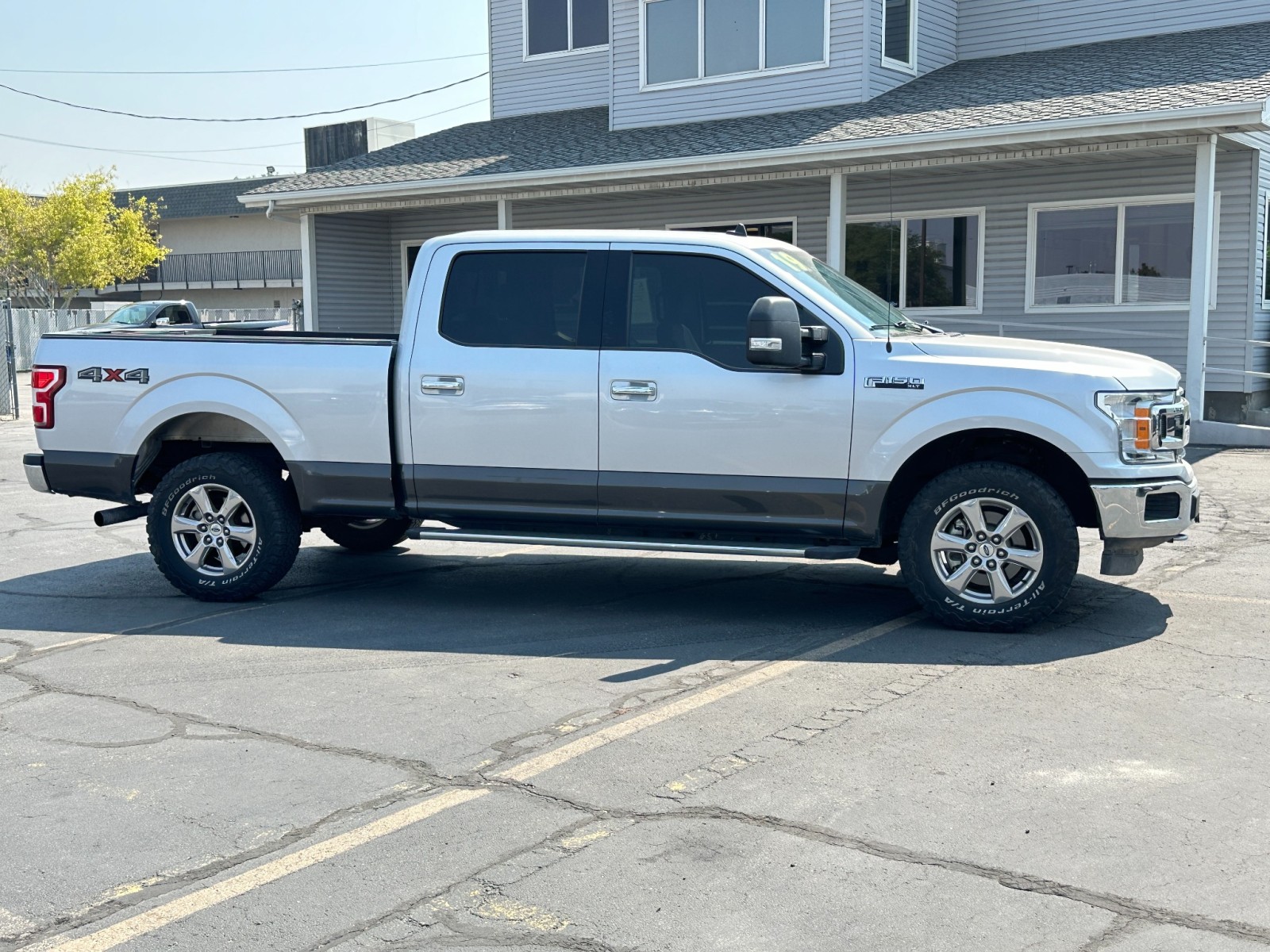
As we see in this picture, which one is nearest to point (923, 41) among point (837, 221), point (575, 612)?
point (837, 221)

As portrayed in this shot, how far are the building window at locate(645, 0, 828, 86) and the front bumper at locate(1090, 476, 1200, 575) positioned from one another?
46.1 ft

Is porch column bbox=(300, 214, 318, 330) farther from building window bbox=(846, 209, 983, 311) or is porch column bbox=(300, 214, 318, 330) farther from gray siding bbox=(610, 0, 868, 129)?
building window bbox=(846, 209, 983, 311)

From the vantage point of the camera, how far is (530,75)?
24.3 meters

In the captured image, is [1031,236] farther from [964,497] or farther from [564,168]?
[964,497]

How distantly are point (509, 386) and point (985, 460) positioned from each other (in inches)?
101

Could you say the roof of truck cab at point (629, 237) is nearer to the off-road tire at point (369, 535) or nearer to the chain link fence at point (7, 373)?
the off-road tire at point (369, 535)

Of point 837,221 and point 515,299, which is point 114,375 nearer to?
→ point 515,299

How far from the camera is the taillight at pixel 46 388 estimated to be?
8031 mm

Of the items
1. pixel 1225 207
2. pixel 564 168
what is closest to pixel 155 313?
pixel 564 168

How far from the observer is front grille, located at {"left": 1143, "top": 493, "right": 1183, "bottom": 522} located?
6.70m

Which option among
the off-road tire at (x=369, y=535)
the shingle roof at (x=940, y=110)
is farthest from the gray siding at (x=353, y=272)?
the off-road tire at (x=369, y=535)

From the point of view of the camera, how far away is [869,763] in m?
4.93

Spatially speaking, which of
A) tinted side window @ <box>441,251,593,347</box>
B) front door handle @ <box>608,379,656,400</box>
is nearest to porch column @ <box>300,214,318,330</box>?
tinted side window @ <box>441,251,593,347</box>

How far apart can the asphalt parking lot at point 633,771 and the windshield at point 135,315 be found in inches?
950
